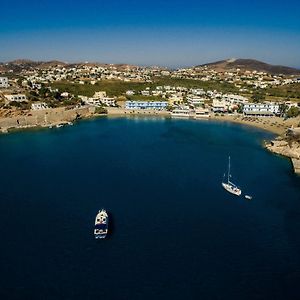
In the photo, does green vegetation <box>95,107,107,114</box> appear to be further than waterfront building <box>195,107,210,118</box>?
Yes

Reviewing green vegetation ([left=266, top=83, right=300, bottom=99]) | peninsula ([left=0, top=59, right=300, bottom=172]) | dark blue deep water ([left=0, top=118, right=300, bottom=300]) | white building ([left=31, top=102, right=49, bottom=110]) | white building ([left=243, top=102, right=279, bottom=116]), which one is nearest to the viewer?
dark blue deep water ([left=0, top=118, right=300, bottom=300])

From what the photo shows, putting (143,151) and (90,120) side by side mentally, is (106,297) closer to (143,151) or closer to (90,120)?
(143,151)

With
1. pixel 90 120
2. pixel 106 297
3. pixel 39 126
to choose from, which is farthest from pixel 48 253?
pixel 90 120

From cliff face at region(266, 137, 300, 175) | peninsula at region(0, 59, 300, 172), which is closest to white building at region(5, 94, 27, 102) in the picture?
peninsula at region(0, 59, 300, 172)

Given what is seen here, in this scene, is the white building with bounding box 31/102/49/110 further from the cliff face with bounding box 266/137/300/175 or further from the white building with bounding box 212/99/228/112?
the cliff face with bounding box 266/137/300/175

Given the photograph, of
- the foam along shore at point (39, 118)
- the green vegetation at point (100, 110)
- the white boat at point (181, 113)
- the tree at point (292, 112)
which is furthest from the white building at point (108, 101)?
the tree at point (292, 112)

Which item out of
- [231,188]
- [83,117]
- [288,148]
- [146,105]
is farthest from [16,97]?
[231,188]
